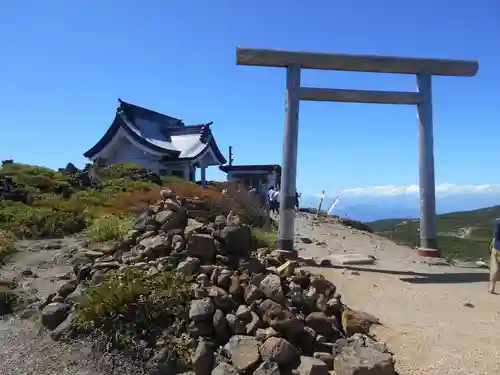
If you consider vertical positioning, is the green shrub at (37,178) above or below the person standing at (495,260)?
above

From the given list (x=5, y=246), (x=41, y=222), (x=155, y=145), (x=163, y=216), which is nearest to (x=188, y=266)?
(x=163, y=216)

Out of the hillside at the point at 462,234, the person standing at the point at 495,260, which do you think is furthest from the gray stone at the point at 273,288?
the hillside at the point at 462,234

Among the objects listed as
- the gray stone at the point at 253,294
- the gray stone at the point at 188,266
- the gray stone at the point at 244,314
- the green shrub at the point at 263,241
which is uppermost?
the green shrub at the point at 263,241

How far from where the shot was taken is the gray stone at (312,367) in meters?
4.67

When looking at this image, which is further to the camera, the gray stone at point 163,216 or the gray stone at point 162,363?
the gray stone at point 163,216

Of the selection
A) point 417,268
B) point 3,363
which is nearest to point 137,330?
point 3,363

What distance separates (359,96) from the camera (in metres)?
11.1

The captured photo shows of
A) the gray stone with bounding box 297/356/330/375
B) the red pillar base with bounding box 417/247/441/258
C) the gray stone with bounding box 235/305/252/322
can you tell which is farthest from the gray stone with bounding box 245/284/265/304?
the red pillar base with bounding box 417/247/441/258

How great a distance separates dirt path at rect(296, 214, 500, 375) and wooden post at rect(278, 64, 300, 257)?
4.32 feet

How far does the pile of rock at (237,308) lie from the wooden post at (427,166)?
17.6ft

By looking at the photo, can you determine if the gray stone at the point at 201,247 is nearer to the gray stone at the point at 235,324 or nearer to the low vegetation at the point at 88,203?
the gray stone at the point at 235,324

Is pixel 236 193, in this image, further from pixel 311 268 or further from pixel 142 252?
pixel 142 252

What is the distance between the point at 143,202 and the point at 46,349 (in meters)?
6.68

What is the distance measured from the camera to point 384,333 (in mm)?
5957
